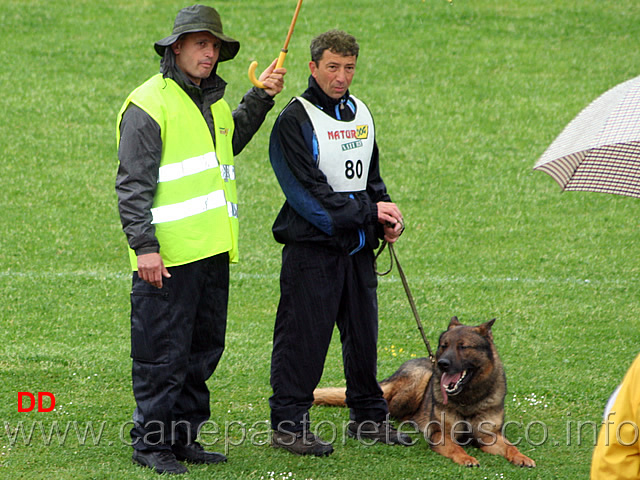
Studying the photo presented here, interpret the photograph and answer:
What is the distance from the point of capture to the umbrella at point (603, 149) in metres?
4.01

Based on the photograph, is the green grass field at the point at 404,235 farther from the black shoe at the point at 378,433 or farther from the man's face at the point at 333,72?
the man's face at the point at 333,72

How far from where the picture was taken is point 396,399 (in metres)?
5.74

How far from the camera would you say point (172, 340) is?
452cm

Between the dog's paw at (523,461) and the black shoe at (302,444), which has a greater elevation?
the black shoe at (302,444)

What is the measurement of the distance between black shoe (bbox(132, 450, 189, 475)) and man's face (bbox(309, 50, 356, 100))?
84.8 inches

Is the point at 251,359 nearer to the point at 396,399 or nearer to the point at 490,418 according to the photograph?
the point at 396,399

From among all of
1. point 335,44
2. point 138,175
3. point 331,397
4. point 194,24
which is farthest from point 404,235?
point 138,175

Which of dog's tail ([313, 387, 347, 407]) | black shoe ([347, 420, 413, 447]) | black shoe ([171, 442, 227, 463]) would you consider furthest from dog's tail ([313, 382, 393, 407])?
black shoe ([171, 442, 227, 463])

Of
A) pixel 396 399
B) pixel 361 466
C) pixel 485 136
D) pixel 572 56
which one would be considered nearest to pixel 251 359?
pixel 396 399

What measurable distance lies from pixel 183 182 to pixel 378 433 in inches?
77.3

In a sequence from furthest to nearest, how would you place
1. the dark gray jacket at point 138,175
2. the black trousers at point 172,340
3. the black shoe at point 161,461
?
1. the black shoe at point 161,461
2. the black trousers at point 172,340
3. the dark gray jacket at point 138,175

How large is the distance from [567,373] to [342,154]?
105 inches

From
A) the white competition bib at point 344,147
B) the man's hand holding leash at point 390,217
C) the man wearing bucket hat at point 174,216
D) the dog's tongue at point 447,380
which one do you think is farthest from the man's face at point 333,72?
the dog's tongue at point 447,380

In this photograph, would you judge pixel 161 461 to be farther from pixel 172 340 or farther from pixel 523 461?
pixel 523 461
